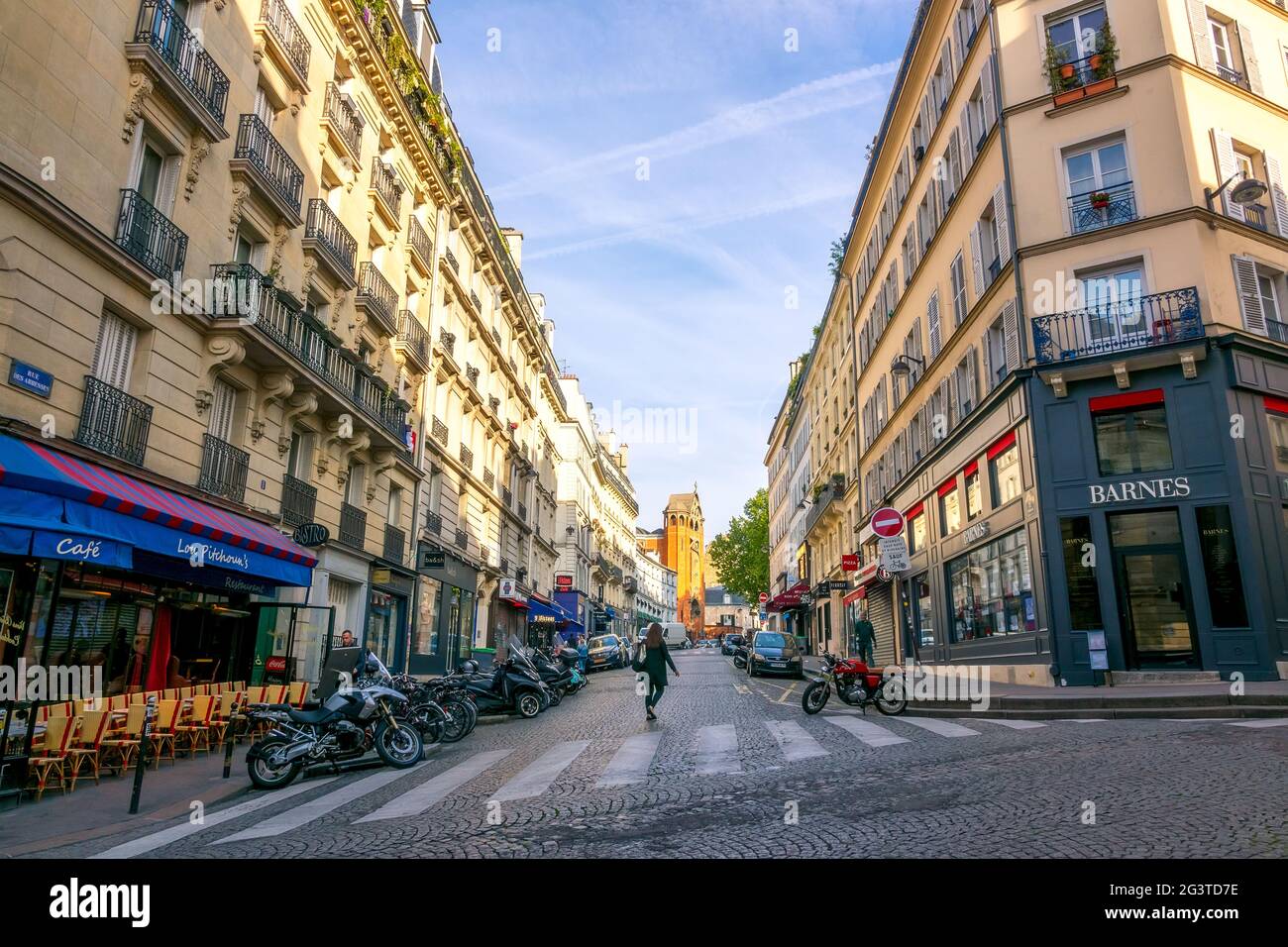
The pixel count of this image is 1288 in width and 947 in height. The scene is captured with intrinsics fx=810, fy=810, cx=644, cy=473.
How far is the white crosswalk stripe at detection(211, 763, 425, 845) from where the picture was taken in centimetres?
617

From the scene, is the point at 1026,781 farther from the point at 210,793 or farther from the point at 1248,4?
the point at 1248,4

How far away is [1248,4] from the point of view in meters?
18.5

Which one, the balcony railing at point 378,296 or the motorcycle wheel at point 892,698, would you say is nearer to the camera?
the motorcycle wheel at point 892,698

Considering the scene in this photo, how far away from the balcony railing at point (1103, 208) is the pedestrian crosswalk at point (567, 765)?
1098 centimetres

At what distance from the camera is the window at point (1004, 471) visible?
695 inches

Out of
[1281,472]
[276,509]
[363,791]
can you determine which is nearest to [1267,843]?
[363,791]

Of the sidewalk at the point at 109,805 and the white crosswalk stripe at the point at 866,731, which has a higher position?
the white crosswalk stripe at the point at 866,731

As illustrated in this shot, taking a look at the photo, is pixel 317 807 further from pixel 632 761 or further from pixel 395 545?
pixel 395 545

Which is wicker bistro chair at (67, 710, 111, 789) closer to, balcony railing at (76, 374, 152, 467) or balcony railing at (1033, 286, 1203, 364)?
balcony railing at (76, 374, 152, 467)

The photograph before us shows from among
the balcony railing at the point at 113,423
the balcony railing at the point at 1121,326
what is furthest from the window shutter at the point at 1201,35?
the balcony railing at the point at 113,423

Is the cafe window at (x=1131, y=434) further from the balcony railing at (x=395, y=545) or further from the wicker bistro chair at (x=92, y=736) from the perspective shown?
the balcony railing at (x=395, y=545)

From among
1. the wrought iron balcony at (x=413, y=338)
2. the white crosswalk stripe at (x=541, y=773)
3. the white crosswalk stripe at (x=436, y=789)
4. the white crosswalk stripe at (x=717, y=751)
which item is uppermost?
the wrought iron balcony at (x=413, y=338)

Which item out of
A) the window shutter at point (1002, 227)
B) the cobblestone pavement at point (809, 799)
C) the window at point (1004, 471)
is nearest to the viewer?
the cobblestone pavement at point (809, 799)

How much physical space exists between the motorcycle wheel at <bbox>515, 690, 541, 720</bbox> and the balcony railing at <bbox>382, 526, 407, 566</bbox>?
8506mm
